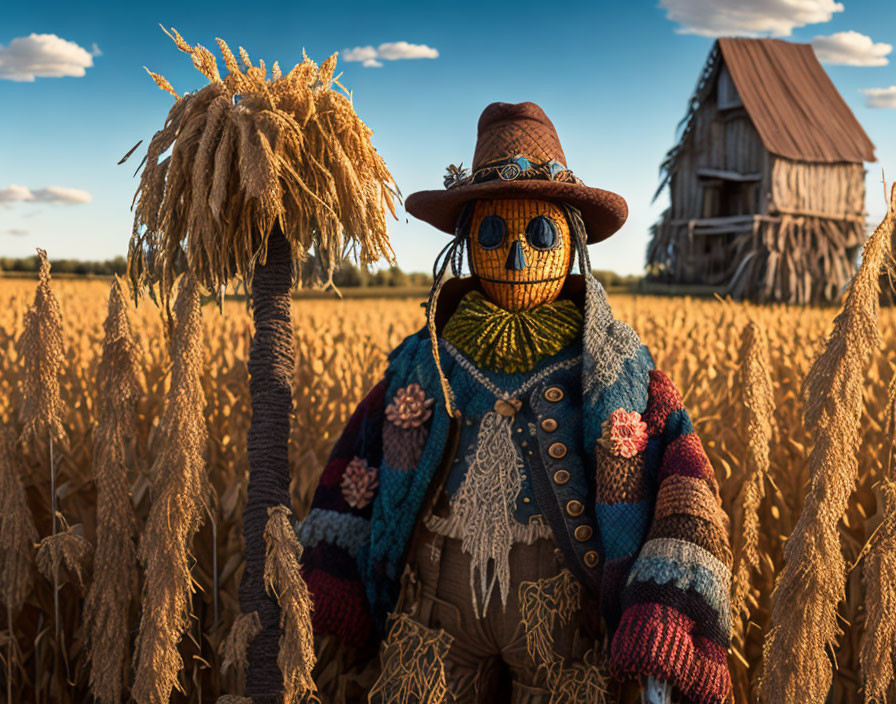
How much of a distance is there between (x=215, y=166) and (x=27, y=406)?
1238mm

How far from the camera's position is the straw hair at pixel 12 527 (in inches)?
109

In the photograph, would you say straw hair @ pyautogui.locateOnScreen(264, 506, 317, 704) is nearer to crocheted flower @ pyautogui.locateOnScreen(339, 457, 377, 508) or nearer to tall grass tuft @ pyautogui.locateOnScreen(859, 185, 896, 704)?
crocheted flower @ pyautogui.locateOnScreen(339, 457, 377, 508)

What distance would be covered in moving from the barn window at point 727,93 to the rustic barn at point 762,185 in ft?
0.10

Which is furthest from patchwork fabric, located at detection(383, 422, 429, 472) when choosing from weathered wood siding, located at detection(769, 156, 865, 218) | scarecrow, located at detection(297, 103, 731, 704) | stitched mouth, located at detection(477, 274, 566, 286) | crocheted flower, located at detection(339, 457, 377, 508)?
weathered wood siding, located at detection(769, 156, 865, 218)

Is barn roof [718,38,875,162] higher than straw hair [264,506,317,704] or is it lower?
higher

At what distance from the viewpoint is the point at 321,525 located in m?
2.61

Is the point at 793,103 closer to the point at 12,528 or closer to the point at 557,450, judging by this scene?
the point at 557,450

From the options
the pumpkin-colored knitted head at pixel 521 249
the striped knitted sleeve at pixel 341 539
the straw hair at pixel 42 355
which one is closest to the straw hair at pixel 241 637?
the striped knitted sleeve at pixel 341 539

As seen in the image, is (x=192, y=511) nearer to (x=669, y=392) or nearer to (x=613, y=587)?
(x=613, y=587)

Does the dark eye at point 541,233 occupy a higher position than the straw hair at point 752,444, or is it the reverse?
the dark eye at point 541,233

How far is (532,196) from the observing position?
8.18ft

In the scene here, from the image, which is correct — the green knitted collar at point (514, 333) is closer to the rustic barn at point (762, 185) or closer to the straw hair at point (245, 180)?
the straw hair at point (245, 180)

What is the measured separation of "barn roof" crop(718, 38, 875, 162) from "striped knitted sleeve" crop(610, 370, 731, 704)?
22472 mm

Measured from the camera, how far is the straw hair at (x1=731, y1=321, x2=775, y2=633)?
268cm
